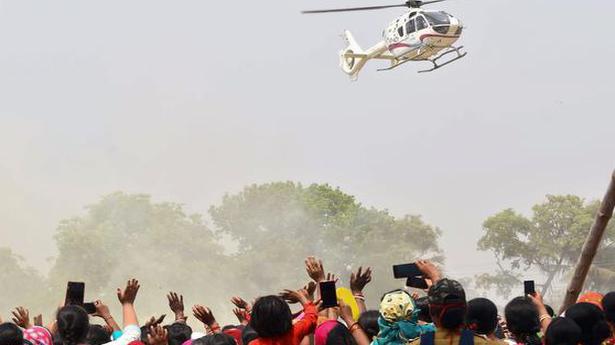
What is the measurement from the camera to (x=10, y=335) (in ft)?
21.8

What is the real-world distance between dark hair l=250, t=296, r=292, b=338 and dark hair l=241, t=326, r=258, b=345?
1.03 m

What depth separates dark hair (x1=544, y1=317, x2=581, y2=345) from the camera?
19.5 ft

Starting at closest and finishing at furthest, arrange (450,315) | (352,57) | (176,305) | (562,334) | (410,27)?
(450,315)
(562,334)
(176,305)
(410,27)
(352,57)

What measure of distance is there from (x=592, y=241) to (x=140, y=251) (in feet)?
239

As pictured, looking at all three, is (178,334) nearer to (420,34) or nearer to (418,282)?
(418,282)

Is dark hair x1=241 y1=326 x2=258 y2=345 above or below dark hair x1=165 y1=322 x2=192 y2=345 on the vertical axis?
below

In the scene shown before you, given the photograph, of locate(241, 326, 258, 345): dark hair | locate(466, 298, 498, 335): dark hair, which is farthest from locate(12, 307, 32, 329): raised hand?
locate(466, 298, 498, 335): dark hair

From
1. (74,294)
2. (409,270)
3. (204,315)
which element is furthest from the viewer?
(74,294)

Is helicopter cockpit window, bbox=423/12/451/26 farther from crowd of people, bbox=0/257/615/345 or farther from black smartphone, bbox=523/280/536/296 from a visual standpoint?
crowd of people, bbox=0/257/615/345

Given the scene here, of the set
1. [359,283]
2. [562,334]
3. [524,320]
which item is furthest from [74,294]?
[562,334]

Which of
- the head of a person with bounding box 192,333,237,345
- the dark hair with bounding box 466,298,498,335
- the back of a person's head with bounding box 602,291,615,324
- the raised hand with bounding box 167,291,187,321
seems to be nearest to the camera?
the head of a person with bounding box 192,333,237,345

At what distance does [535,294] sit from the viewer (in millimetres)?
7285

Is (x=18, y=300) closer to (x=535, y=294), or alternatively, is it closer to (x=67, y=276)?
(x=67, y=276)

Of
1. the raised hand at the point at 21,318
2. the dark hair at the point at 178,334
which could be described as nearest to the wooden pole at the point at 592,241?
the dark hair at the point at 178,334
